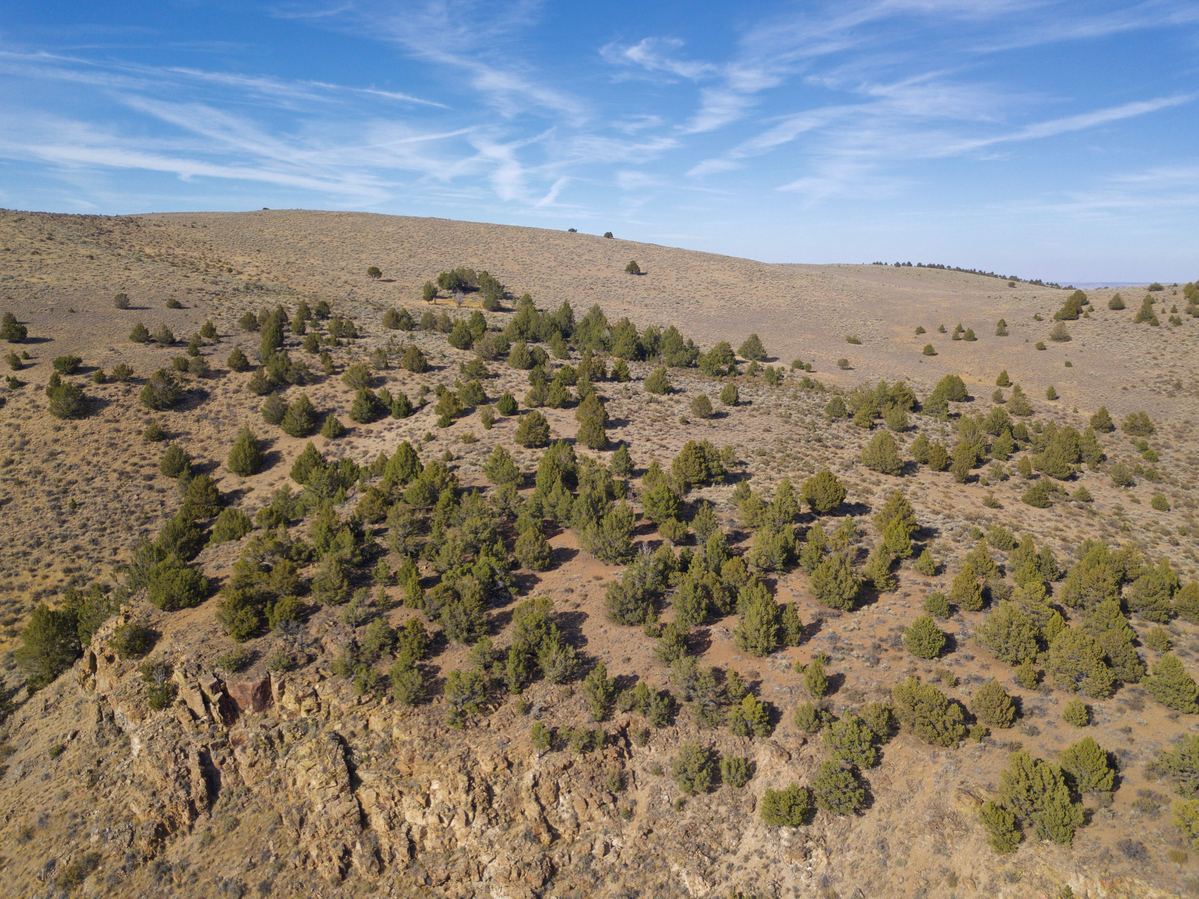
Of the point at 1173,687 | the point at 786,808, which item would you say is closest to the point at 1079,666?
the point at 1173,687

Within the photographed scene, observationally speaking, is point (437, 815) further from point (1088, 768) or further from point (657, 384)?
point (657, 384)

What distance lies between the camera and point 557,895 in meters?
16.1

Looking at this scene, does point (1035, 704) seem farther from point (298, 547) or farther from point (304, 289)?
point (304, 289)

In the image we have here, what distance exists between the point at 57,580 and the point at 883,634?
118 feet

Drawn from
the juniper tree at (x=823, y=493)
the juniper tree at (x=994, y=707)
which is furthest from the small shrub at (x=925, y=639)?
the juniper tree at (x=823, y=493)

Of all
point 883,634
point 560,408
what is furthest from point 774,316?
point 883,634

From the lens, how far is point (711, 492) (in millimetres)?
30891

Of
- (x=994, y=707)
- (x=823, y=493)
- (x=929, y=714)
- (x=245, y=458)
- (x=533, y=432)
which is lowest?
(x=929, y=714)

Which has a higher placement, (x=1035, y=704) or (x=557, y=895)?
(x=1035, y=704)

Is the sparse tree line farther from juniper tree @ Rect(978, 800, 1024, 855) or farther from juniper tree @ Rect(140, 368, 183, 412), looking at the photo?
juniper tree @ Rect(140, 368, 183, 412)

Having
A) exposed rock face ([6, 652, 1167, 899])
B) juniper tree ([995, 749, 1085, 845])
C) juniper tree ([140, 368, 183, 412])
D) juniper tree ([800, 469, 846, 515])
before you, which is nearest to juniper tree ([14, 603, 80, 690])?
exposed rock face ([6, 652, 1167, 899])

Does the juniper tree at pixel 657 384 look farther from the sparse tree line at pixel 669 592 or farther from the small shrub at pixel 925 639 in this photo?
the small shrub at pixel 925 639

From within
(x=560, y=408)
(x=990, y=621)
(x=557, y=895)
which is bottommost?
(x=557, y=895)

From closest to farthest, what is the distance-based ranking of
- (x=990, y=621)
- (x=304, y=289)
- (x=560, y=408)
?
(x=990, y=621) → (x=560, y=408) → (x=304, y=289)
